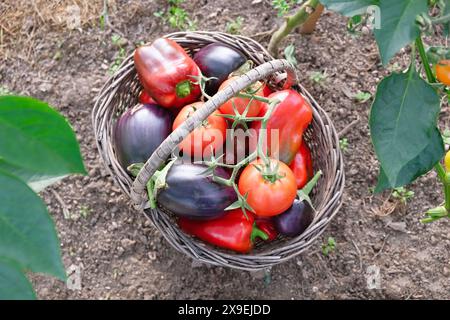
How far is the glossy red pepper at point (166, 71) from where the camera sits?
111cm

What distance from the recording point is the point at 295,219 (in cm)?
108

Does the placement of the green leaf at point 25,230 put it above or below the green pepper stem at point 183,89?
above

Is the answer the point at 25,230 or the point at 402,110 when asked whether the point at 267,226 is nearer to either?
the point at 402,110

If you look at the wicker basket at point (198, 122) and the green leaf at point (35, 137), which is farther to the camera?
the wicker basket at point (198, 122)

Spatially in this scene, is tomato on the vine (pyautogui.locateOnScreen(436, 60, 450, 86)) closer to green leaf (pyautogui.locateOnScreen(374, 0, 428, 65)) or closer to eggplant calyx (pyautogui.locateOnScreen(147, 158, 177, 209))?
green leaf (pyautogui.locateOnScreen(374, 0, 428, 65))

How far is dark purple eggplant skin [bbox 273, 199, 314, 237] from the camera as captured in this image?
42.5 inches

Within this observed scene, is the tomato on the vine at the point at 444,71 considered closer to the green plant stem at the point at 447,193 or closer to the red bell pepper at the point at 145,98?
the green plant stem at the point at 447,193

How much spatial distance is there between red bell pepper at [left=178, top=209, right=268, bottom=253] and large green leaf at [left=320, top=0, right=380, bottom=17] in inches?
20.5

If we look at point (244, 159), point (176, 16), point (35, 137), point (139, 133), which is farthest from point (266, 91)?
point (35, 137)

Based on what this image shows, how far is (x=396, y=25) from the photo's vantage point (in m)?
0.67

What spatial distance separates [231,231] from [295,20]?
526 millimetres

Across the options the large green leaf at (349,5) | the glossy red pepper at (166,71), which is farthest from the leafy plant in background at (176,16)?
the large green leaf at (349,5)

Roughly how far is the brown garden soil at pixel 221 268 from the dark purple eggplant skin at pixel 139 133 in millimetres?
298

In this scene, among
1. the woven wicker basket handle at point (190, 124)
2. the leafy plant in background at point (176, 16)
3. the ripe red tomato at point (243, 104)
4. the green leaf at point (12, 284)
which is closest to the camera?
the green leaf at point (12, 284)
